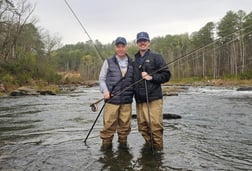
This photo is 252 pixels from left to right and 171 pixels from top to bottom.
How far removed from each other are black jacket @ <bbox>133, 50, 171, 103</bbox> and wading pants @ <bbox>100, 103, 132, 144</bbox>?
0.40 m

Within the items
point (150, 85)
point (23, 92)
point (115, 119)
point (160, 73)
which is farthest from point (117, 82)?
point (23, 92)

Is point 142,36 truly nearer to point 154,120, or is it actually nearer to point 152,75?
point 152,75

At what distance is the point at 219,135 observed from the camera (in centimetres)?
866

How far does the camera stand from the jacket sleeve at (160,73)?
646cm

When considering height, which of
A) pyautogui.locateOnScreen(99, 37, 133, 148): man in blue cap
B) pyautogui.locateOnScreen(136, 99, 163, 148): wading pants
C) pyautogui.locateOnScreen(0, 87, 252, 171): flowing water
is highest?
pyautogui.locateOnScreen(99, 37, 133, 148): man in blue cap

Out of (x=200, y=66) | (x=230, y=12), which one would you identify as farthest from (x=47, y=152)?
(x=200, y=66)

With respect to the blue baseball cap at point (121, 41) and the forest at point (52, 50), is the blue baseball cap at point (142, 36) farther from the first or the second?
the forest at point (52, 50)

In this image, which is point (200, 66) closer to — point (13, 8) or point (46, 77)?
point (46, 77)

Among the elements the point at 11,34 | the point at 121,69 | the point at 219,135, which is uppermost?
the point at 11,34

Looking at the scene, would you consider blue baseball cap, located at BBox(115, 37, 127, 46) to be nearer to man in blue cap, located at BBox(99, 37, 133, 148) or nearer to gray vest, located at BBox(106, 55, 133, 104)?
man in blue cap, located at BBox(99, 37, 133, 148)

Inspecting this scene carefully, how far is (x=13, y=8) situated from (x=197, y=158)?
44424 millimetres

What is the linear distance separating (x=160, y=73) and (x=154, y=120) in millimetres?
968

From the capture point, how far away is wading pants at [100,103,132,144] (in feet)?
22.3

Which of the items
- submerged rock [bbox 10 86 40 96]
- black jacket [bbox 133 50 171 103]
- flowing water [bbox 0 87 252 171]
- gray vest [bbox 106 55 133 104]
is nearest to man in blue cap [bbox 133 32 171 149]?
black jacket [bbox 133 50 171 103]
